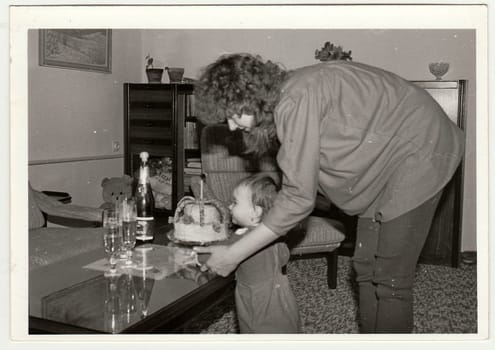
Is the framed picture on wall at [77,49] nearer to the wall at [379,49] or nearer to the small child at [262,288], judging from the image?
the wall at [379,49]

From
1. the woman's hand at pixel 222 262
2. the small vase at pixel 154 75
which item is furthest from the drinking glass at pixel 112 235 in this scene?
the small vase at pixel 154 75

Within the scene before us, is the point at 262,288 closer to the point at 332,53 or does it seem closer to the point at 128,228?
the point at 128,228

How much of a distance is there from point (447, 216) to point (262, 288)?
8.15ft

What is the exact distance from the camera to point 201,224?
2.04 m

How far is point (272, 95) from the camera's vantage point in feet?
5.46

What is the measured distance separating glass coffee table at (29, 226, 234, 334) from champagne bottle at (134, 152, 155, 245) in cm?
23

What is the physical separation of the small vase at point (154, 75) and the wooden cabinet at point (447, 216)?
212 cm

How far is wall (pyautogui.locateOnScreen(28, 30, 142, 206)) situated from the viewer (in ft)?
12.8

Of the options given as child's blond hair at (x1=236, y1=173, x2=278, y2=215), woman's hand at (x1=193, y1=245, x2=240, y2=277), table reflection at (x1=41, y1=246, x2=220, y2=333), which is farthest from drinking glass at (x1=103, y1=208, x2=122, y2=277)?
child's blond hair at (x1=236, y1=173, x2=278, y2=215)

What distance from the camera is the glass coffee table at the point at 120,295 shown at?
141cm

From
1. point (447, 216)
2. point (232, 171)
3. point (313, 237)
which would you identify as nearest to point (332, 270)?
point (313, 237)

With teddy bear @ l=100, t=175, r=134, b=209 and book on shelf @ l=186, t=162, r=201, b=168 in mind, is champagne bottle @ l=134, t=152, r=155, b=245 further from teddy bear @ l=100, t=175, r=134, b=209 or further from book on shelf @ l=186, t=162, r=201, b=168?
book on shelf @ l=186, t=162, r=201, b=168
